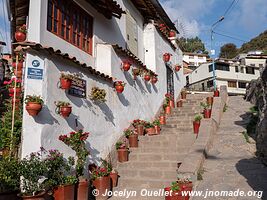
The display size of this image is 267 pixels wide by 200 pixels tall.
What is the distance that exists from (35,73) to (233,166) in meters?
5.06

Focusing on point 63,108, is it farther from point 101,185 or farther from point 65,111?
point 101,185

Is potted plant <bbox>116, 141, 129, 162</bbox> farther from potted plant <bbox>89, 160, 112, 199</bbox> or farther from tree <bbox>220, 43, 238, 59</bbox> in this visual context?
tree <bbox>220, 43, 238, 59</bbox>

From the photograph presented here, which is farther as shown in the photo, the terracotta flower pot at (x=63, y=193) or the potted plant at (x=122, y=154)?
the potted plant at (x=122, y=154)

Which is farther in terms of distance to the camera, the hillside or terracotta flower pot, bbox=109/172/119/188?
the hillside

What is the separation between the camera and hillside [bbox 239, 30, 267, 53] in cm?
6084

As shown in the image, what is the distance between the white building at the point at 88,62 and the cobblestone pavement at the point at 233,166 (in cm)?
285

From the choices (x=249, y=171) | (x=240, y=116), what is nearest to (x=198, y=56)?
(x=240, y=116)

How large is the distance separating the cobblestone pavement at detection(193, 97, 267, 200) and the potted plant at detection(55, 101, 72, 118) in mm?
3147

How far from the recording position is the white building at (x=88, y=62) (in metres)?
5.38

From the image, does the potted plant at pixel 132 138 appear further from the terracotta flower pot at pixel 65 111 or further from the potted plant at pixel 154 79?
the potted plant at pixel 154 79

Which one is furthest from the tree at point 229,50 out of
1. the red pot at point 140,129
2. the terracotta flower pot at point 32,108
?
the terracotta flower pot at point 32,108

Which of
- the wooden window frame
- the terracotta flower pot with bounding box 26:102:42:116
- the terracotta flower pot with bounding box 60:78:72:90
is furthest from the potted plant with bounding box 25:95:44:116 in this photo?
the wooden window frame

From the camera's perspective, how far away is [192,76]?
43.2 meters

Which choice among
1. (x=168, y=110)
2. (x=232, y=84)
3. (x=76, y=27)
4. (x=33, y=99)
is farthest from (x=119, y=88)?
(x=232, y=84)
